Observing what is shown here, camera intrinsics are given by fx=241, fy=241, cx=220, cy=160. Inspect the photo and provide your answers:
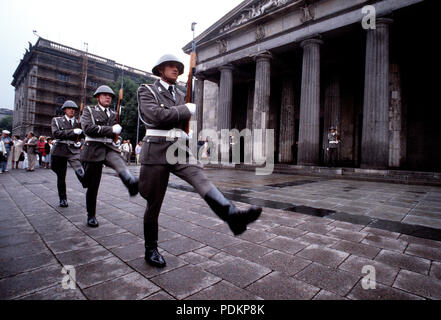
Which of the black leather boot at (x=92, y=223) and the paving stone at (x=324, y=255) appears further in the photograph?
the black leather boot at (x=92, y=223)

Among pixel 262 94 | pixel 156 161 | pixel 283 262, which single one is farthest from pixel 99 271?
pixel 262 94

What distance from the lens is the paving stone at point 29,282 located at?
1.80 meters

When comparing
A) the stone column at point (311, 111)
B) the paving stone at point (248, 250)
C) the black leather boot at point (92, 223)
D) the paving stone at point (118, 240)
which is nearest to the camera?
the paving stone at point (248, 250)

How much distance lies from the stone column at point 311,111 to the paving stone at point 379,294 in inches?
467

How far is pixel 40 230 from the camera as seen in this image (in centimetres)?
331

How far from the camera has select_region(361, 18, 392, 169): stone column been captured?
11.0 m

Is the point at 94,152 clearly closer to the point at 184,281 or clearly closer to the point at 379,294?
the point at 184,281

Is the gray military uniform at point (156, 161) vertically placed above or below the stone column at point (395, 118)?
below

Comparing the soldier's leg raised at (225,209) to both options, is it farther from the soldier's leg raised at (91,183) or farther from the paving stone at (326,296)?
the soldier's leg raised at (91,183)

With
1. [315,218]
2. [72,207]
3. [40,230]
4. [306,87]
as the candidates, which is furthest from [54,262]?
[306,87]

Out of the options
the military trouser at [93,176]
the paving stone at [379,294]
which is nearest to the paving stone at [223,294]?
the paving stone at [379,294]

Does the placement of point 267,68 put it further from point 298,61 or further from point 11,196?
point 11,196

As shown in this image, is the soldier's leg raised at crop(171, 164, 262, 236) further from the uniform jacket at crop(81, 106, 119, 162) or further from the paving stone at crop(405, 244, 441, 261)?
the uniform jacket at crop(81, 106, 119, 162)

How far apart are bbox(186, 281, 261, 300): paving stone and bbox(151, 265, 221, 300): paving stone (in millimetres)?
55
